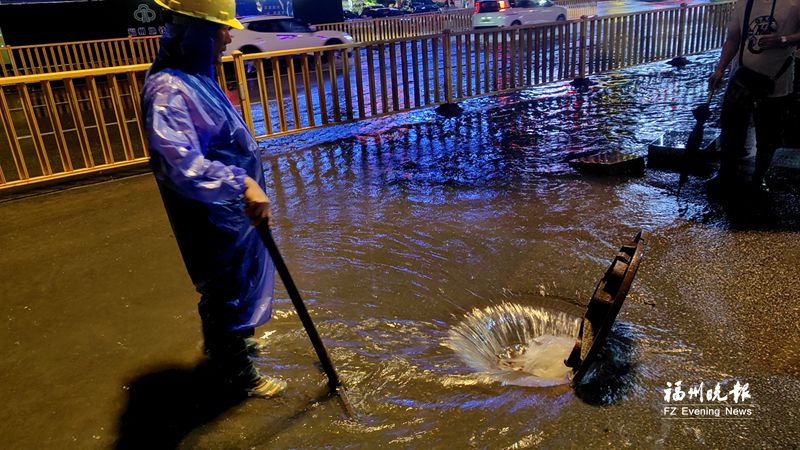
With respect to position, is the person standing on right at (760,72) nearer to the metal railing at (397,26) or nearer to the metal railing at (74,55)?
the metal railing at (74,55)

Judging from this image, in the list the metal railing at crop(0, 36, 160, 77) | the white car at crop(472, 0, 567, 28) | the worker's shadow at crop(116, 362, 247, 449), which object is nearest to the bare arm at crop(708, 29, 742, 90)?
the worker's shadow at crop(116, 362, 247, 449)

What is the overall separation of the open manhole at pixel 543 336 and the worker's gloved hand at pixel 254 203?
143cm

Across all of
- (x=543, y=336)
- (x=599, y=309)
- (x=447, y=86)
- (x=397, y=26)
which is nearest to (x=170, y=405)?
(x=543, y=336)

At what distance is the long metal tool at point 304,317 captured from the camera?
2377mm

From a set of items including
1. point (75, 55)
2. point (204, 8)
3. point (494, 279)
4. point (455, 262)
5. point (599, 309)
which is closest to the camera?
point (204, 8)

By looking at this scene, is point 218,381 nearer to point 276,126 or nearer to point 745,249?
point 745,249

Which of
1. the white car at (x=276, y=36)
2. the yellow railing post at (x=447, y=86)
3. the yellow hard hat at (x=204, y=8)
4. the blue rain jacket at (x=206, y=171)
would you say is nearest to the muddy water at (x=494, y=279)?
the blue rain jacket at (x=206, y=171)

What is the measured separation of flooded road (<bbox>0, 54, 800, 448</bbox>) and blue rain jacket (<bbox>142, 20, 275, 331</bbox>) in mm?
623

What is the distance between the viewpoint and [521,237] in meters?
4.45

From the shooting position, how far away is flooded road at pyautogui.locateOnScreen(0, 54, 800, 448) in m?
2.56

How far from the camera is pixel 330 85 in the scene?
1027 centimetres

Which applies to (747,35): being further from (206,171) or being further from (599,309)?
(206,171)

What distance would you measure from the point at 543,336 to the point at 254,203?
1.92 metres

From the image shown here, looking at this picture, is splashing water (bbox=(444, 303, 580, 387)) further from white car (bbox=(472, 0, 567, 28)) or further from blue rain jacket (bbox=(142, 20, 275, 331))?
white car (bbox=(472, 0, 567, 28))
